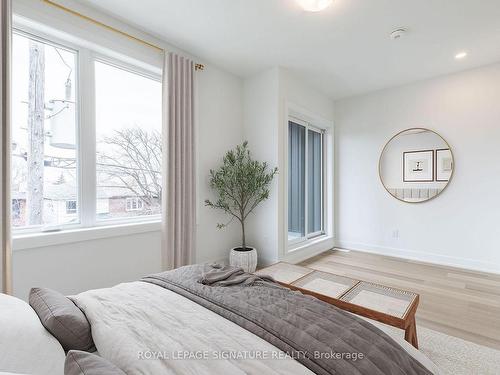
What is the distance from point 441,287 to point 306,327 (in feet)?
9.17

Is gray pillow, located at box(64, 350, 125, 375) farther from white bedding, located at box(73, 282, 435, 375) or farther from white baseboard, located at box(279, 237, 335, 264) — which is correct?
white baseboard, located at box(279, 237, 335, 264)

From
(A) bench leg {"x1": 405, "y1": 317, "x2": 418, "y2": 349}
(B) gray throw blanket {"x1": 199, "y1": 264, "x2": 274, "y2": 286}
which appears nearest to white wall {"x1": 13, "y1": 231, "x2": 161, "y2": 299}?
(B) gray throw blanket {"x1": 199, "y1": 264, "x2": 274, "y2": 286}

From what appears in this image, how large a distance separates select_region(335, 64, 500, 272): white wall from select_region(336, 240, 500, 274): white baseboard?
1 cm

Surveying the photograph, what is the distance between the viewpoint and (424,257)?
3.89 meters

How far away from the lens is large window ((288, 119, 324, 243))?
412 cm

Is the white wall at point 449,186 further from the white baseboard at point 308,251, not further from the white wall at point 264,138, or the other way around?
the white wall at point 264,138

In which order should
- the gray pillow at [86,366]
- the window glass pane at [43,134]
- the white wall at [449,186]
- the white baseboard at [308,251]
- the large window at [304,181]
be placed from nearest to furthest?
the gray pillow at [86,366] < the window glass pane at [43,134] < the white wall at [449,186] < the white baseboard at [308,251] < the large window at [304,181]

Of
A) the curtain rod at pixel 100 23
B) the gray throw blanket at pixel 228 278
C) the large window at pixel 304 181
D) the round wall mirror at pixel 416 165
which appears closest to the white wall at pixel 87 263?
the gray throw blanket at pixel 228 278

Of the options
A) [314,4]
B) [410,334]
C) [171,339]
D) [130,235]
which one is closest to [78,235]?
[130,235]

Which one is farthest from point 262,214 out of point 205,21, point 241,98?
point 205,21

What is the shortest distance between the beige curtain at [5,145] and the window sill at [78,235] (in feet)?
0.53

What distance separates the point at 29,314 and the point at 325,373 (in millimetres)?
1096

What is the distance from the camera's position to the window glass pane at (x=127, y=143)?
257 cm

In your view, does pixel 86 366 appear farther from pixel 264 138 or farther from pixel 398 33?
pixel 398 33
